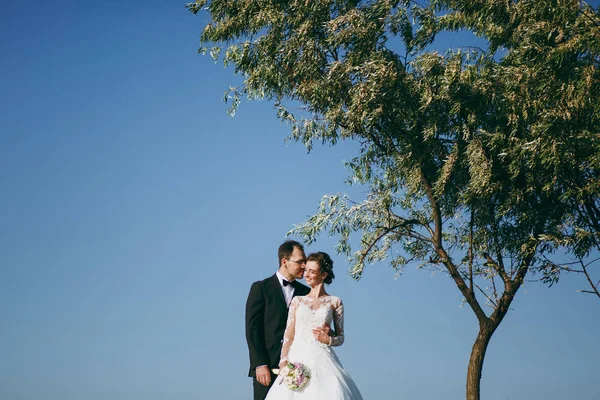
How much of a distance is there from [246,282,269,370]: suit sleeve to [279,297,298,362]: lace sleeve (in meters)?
0.26

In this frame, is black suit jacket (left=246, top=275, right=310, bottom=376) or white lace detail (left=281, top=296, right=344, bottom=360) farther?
black suit jacket (left=246, top=275, right=310, bottom=376)

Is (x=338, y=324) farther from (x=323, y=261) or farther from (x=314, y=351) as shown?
(x=323, y=261)

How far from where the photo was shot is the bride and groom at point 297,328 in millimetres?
7297

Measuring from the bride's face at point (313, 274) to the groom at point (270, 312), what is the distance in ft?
0.79

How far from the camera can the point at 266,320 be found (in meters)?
7.77

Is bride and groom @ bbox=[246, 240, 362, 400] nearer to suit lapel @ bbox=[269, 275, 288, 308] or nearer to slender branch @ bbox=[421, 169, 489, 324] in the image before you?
suit lapel @ bbox=[269, 275, 288, 308]

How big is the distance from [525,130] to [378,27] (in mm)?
4128

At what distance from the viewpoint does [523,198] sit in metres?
16.2

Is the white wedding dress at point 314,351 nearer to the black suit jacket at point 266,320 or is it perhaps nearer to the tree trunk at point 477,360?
the black suit jacket at point 266,320

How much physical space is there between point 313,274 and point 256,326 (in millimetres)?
958

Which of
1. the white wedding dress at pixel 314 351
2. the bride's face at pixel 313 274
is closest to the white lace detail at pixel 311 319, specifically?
the white wedding dress at pixel 314 351

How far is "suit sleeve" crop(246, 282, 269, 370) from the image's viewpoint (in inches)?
301

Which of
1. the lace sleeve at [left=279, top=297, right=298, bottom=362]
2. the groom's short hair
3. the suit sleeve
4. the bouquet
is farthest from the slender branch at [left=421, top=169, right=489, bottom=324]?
the bouquet

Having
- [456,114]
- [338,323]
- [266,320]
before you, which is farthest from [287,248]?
[456,114]
